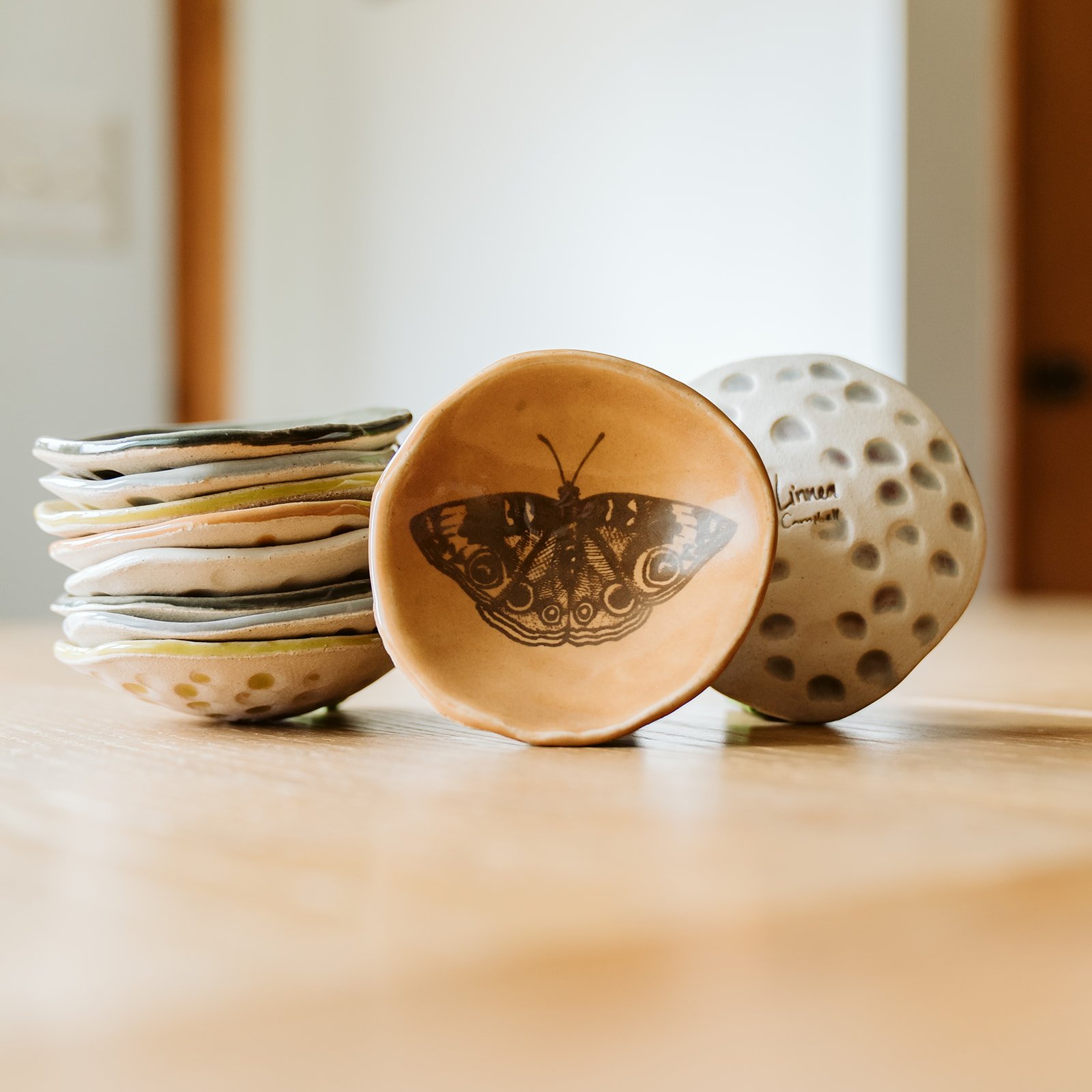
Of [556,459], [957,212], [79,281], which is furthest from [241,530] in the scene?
[79,281]

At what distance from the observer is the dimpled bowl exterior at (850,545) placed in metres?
0.46

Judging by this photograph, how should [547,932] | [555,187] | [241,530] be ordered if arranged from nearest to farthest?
[547,932] → [241,530] → [555,187]

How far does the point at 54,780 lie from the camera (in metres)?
0.35

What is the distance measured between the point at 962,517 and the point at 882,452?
1.5 inches

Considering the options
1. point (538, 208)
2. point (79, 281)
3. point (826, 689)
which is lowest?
point (826, 689)

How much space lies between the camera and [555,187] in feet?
8.70

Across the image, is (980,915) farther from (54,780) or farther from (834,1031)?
(54,780)

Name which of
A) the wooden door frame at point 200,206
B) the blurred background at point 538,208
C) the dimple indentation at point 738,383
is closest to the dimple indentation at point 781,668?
the dimple indentation at point 738,383

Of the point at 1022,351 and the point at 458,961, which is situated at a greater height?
the point at 1022,351

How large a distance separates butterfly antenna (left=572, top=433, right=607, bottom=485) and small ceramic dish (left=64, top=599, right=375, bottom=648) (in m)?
0.09

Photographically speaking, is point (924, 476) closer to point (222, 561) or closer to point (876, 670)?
point (876, 670)

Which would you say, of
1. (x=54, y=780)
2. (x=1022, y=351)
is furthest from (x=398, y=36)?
(x=54, y=780)

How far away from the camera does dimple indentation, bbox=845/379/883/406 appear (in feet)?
1.58

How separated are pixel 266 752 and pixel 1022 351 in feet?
8.02
